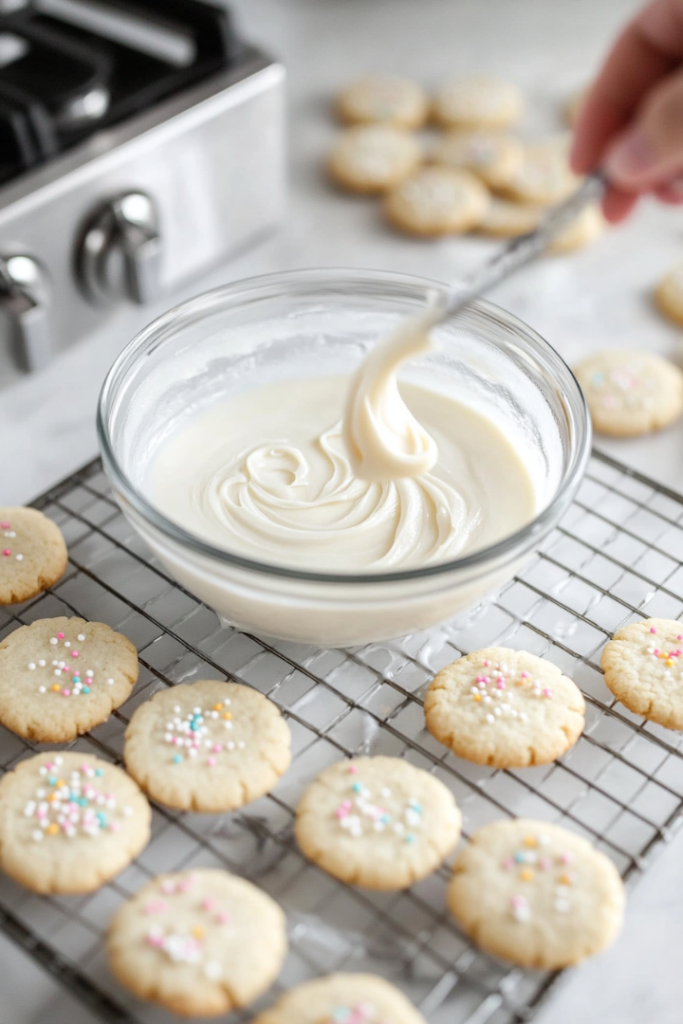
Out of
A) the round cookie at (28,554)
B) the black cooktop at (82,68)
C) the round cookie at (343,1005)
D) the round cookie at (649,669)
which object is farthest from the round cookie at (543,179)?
the round cookie at (343,1005)

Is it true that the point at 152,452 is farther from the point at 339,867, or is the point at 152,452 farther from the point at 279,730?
the point at 339,867

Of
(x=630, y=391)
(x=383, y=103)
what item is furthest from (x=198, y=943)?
(x=383, y=103)

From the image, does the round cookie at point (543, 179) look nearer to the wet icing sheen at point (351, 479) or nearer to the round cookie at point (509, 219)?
the round cookie at point (509, 219)

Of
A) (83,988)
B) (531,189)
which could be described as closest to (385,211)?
(531,189)

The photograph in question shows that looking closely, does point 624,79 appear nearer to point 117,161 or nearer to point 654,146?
point 654,146

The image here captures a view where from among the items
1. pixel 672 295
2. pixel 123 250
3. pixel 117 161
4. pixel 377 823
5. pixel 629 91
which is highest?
pixel 629 91

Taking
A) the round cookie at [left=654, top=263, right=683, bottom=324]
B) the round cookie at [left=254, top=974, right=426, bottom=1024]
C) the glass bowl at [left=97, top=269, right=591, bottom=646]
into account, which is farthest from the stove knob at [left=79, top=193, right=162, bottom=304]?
the round cookie at [left=254, top=974, right=426, bottom=1024]
